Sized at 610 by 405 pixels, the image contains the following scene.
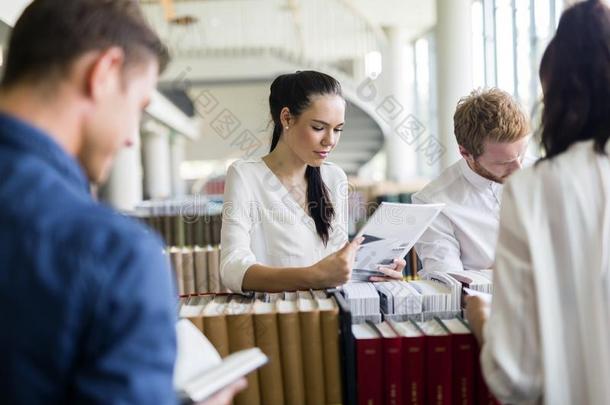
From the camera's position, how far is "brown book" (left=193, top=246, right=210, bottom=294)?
3.81 metres

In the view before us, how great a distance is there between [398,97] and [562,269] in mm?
10466

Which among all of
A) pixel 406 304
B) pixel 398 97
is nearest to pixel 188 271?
pixel 406 304

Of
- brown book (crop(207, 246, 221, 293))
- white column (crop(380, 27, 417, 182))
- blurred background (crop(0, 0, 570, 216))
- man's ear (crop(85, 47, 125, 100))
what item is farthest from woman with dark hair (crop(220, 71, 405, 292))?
white column (crop(380, 27, 417, 182))

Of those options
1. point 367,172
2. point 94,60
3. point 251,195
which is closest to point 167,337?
point 94,60

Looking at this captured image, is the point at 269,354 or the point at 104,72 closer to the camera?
the point at 104,72

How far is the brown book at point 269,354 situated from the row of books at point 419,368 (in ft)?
0.58

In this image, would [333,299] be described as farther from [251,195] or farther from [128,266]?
[128,266]

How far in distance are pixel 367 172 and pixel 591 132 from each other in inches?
599

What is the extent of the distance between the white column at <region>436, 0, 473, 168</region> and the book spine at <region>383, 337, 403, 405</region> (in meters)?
5.08

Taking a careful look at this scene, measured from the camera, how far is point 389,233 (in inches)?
66.5

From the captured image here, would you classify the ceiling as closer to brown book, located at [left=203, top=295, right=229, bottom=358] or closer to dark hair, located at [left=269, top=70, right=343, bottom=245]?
dark hair, located at [left=269, top=70, right=343, bottom=245]

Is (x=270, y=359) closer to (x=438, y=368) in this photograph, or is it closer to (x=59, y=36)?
(x=438, y=368)

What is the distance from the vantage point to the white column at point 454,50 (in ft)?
19.8

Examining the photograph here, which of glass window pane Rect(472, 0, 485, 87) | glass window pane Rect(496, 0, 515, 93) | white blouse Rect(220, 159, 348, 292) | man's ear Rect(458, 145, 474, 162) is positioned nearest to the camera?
white blouse Rect(220, 159, 348, 292)
